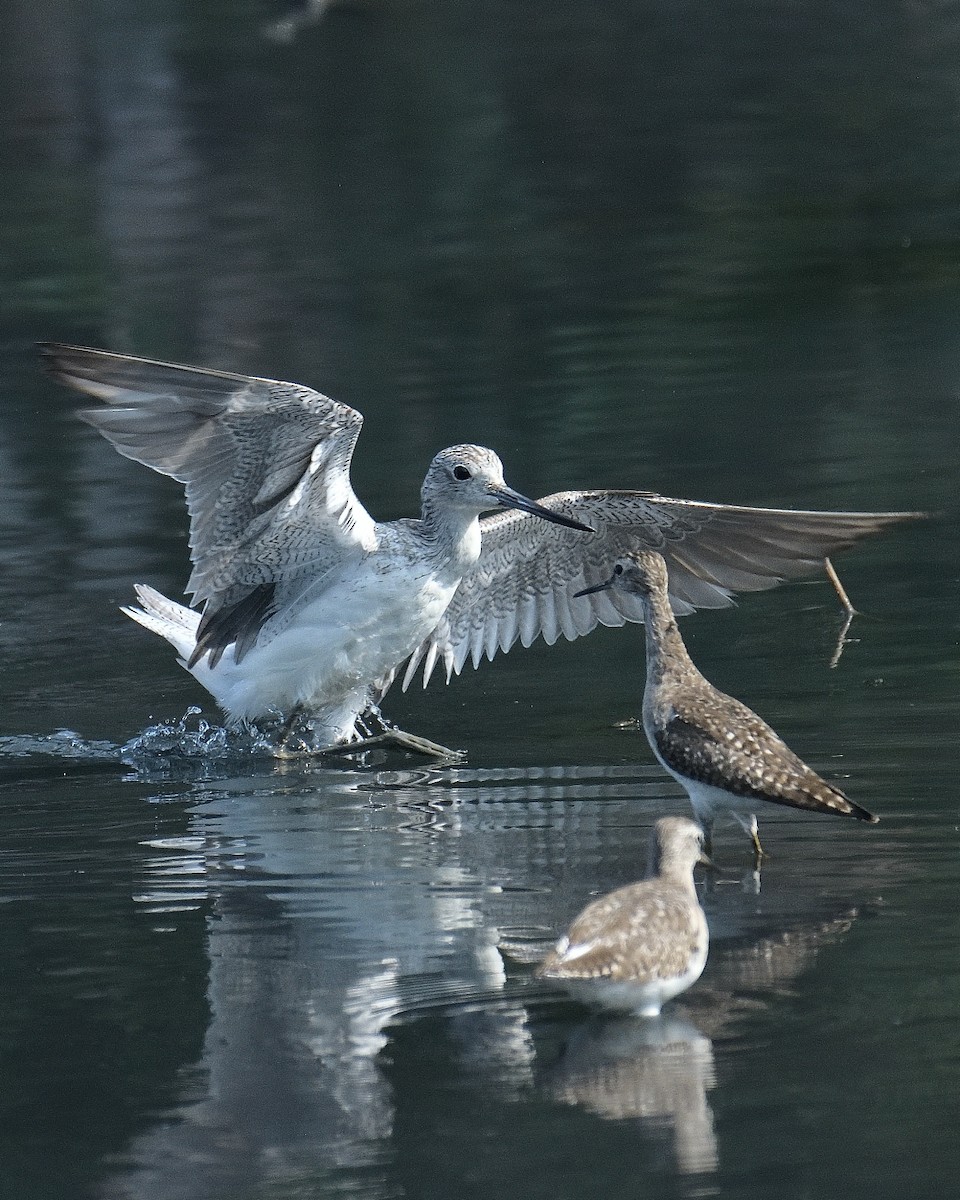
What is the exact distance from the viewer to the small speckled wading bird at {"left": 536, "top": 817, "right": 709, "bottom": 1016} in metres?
5.42

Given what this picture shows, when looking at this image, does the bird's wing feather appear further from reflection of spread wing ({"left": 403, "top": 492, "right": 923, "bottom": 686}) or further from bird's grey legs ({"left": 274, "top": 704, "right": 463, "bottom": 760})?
reflection of spread wing ({"left": 403, "top": 492, "right": 923, "bottom": 686})

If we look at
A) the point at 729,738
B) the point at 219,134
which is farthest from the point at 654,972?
the point at 219,134

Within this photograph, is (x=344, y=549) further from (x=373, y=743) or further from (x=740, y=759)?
(x=740, y=759)

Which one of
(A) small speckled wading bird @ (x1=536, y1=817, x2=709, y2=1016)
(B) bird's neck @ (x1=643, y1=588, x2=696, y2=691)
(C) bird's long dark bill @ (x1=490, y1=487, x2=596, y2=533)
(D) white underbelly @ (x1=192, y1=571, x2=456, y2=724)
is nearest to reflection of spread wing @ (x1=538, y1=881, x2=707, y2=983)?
(A) small speckled wading bird @ (x1=536, y1=817, x2=709, y2=1016)

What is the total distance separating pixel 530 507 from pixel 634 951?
344cm

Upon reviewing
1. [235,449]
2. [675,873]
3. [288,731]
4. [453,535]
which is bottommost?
[288,731]

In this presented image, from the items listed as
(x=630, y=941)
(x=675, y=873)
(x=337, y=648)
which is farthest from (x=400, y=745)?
(x=630, y=941)

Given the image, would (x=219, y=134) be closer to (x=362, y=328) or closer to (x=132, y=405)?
(x=362, y=328)

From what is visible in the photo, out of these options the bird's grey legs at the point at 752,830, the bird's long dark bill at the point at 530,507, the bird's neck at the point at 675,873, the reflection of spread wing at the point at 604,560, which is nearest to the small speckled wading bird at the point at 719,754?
the bird's grey legs at the point at 752,830

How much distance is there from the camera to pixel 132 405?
8367mm

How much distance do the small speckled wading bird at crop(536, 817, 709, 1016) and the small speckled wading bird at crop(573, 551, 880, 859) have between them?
84cm

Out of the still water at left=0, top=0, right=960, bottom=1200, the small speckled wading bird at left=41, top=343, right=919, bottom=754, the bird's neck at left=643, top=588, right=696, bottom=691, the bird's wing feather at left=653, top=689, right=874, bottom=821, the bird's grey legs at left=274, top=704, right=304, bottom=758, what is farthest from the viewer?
the bird's grey legs at left=274, top=704, right=304, bottom=758

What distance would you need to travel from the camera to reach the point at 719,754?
667 cm

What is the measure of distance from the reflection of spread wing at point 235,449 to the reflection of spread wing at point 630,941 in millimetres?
2918
